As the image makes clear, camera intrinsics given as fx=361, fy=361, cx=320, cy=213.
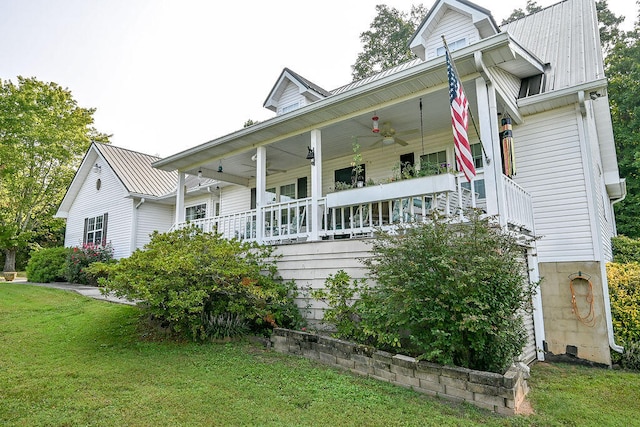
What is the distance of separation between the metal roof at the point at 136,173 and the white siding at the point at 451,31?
36.1ft

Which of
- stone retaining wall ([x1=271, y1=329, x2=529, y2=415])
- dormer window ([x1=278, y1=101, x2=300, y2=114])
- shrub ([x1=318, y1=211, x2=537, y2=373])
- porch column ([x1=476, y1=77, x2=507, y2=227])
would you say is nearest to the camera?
stone retaining wall ([x1=271, y1=329, x2=529, y2=415])

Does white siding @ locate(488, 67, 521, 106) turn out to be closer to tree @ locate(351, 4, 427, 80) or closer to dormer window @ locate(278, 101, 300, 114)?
dormer window @ locate(278, 101, 300, 114)

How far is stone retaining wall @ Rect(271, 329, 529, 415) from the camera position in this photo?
138 inches

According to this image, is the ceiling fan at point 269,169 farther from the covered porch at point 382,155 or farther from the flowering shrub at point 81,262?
the flowering shrub at point 81,262

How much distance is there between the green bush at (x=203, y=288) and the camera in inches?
199

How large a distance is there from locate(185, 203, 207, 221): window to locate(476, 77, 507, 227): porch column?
11.6 metres

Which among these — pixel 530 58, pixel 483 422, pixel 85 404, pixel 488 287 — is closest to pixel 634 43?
pixel 530 58

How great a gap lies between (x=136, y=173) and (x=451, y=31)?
13862 millimetres

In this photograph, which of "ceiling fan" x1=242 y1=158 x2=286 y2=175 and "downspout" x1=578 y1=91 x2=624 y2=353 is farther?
"ceiling fan" x1=242 y1=158 x2=286 y2=175

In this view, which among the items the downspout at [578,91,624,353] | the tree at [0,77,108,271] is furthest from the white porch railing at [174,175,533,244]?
A: the tree at [0,77,108,271]

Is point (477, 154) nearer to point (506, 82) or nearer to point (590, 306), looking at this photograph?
point (506, 82)

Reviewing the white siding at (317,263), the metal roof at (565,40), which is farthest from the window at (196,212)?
the metal roof at (565,40)

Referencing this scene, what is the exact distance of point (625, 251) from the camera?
8.66 m

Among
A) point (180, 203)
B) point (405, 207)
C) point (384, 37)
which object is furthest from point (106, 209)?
point (384, 37)
